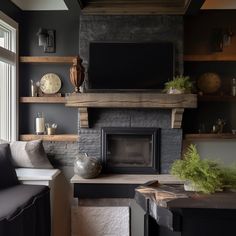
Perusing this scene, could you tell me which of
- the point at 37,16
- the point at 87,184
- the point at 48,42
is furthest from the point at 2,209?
the point at 37,16

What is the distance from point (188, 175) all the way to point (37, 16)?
3.12 m

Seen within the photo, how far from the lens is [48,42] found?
4426 mm

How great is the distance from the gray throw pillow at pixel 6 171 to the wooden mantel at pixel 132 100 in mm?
920

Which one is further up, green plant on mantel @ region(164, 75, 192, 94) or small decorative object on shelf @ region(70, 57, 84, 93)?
small decorative object on shelf @ region(70, 57, 84, 93)

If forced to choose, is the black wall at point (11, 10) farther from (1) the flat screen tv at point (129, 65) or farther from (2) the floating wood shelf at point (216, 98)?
(2) the floating wood shelf at point (216, 98)

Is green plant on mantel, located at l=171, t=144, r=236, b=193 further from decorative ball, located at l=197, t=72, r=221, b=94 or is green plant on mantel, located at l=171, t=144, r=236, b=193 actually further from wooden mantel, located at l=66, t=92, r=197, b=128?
decorative ball, located at l=197, t=72, r=221, b=94

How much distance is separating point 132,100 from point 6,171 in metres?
1.59

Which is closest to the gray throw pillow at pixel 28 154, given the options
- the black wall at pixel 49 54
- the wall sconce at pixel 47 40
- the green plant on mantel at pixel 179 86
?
the black wall at pixel 49 54

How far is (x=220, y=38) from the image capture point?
4.34 meters

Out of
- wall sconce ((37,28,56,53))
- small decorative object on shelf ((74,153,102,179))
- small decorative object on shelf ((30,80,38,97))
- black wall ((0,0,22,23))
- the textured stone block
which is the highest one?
black wall ((0,0,22,23))

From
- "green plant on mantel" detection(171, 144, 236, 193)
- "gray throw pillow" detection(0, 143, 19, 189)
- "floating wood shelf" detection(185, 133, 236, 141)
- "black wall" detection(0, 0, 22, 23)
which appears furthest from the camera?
"floating wood shelf" detection(185, 133, 236, 141)

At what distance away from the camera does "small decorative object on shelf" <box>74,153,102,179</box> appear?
151 inches

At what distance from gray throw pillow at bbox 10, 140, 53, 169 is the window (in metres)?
0.36

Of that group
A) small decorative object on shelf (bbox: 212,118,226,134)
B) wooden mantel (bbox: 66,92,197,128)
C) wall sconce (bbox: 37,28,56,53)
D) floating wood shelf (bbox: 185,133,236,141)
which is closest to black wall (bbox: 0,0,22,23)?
wall sconce (bbox: 37,28,56,53)
